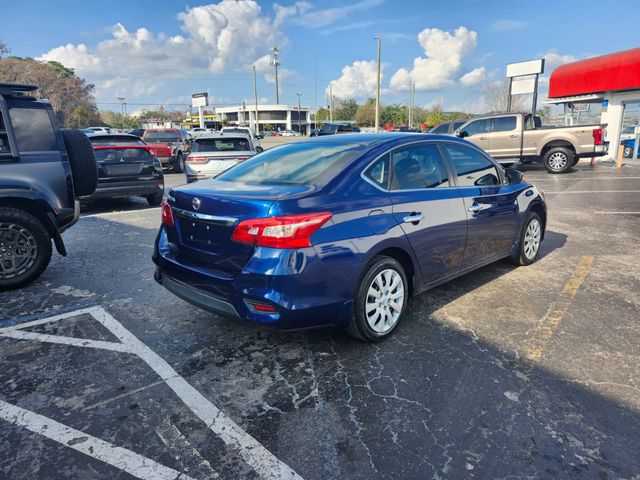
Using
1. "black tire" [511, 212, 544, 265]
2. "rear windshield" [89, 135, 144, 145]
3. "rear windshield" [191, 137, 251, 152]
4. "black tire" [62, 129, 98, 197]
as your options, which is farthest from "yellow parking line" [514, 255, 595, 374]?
"rear windshield" [89, 135, 144, 145]

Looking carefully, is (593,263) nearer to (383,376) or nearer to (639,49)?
(383,376)

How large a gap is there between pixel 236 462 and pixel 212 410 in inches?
19.4

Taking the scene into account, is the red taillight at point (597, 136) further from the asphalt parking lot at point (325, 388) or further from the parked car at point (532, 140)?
the asphalt parking lot at point (325, 388)

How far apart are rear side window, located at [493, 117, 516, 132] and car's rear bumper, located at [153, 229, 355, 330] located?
14.7 metres

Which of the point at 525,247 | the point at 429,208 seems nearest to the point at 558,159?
the point at 525,247

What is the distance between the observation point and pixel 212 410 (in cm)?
268

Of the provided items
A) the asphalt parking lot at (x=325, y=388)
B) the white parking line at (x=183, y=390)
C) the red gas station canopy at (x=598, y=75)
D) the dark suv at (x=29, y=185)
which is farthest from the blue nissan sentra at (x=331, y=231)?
the red gas station canopy at (x=598, y=75)

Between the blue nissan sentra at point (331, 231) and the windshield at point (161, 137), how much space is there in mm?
15822

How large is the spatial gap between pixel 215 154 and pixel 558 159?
39.3ft

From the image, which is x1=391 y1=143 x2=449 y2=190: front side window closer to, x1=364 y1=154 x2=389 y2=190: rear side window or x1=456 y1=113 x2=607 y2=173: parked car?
x1=364 y1=154 x2=389 y2=190: rear side window

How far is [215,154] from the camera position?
31.6 feet

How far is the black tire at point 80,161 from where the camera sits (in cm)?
520

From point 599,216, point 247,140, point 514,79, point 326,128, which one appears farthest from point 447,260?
point 326,128

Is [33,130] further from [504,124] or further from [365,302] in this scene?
[504,124]
